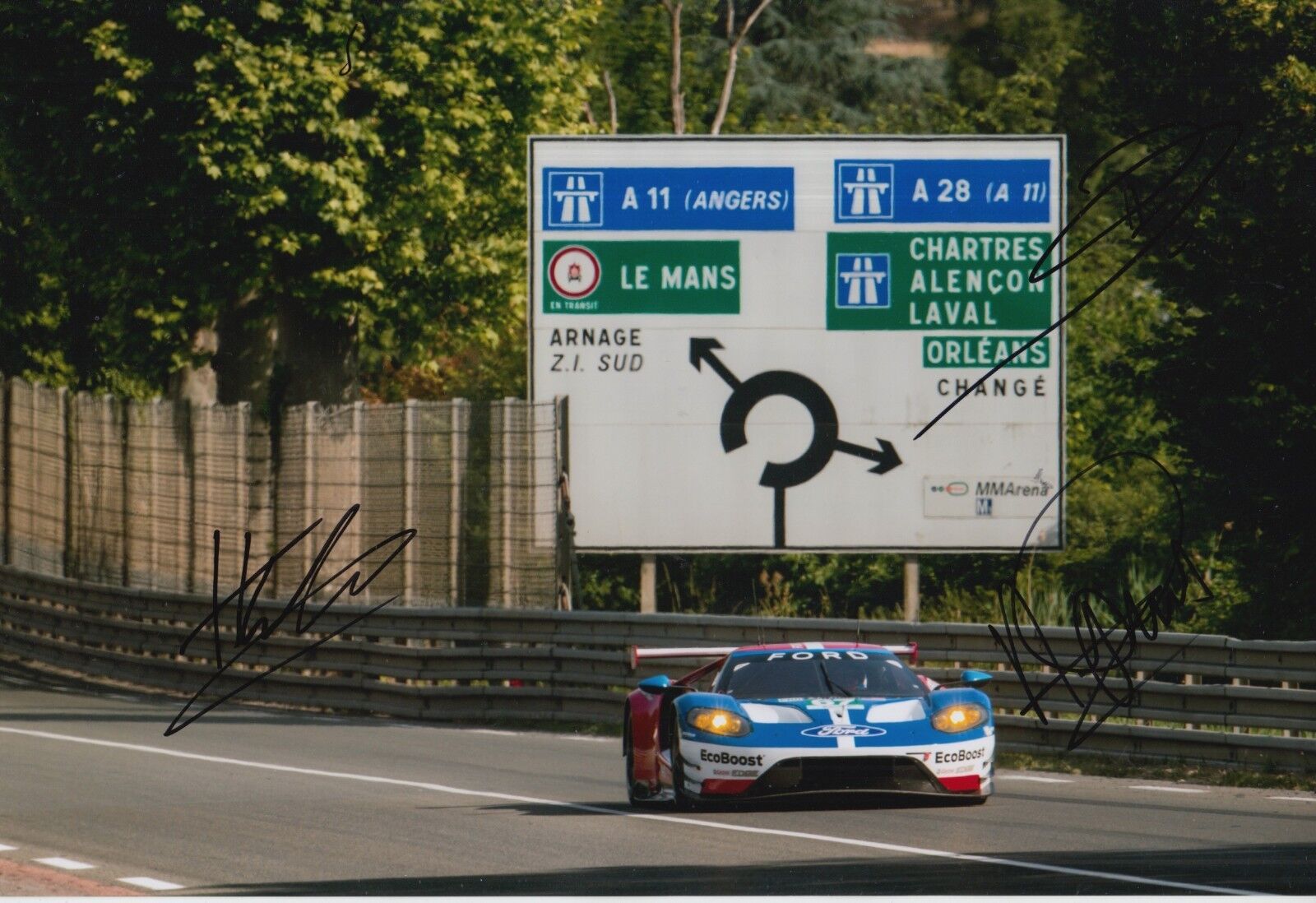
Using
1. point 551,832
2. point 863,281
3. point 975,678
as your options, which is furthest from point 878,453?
point 551,832

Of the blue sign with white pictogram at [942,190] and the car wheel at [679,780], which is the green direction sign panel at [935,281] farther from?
the car wheel at [679,780]

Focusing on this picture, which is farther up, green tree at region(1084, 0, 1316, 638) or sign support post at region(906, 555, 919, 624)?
green tree at region(1084, 0, 1316, 638)

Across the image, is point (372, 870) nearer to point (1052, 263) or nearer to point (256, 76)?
point (1052, 263)

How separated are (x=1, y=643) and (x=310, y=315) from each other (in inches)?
277

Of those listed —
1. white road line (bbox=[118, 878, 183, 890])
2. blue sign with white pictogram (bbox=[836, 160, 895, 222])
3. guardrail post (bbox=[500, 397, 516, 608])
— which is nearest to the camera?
white road line (bbox=[118, 878, 183, 890])

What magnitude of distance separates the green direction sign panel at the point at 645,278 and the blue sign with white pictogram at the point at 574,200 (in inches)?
11.4

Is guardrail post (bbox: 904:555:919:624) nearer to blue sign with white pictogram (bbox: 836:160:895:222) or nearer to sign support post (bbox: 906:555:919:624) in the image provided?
sign support post (bbox: 906:555:919:624)

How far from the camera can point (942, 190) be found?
22.9 metres

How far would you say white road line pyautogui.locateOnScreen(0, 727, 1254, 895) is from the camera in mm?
10086

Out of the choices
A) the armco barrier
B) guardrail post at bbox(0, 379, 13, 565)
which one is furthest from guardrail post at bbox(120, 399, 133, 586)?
guardrail post at bbox(0, 379, 13, 565)

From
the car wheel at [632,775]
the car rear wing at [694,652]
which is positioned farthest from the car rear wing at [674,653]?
the car wheel at [632,775]

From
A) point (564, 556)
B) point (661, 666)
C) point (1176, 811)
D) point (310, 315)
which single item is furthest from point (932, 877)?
point (310, 315)

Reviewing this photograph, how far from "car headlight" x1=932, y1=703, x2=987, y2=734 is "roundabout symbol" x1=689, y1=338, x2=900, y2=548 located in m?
10.3

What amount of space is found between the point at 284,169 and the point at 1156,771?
752 inches
